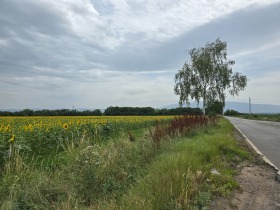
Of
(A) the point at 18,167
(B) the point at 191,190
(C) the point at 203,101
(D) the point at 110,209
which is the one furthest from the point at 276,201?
(C) the point at 203,101

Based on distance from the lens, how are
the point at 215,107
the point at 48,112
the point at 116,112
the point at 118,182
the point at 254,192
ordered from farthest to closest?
the point at 116,112
the point at 48,112
the point at 215,107
the point at 118,182
the point at 254,192

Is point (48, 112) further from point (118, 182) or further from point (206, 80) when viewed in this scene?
point (118, 182)

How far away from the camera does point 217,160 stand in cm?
859

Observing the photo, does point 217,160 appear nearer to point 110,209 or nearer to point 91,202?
point 91,202

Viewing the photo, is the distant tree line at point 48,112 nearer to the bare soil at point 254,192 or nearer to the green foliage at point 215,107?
the green foliage at point 215,107

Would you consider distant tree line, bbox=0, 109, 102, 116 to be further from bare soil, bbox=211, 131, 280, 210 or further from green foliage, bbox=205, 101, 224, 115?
bare soil, bbox=211, 131, 280, 210

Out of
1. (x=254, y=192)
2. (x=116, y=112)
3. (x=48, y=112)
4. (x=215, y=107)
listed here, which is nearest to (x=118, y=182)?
(x=254, y=192)

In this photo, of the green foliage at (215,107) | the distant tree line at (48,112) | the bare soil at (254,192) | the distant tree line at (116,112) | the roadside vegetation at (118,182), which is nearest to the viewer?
the roadside vegetation at (118,182)

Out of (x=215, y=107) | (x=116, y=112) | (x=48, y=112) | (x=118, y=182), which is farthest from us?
(x=116, y=112)

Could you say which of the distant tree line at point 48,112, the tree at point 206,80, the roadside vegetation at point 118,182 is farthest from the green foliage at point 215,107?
the roadside vegetation at point 118,182

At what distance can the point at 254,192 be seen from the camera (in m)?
6.38

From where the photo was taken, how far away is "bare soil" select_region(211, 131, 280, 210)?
5516mm

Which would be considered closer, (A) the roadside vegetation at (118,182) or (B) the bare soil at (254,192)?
(A) the roadside vegetation at (118,182)

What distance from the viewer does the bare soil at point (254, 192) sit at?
18.1 ft
